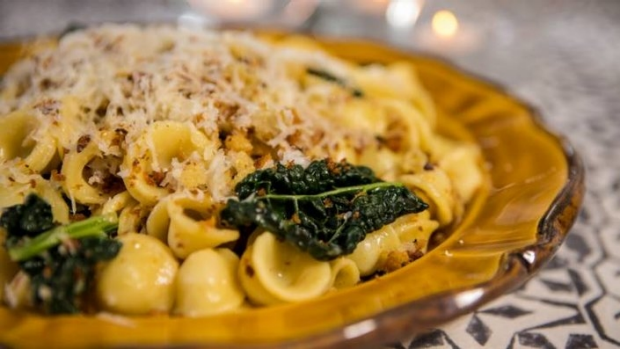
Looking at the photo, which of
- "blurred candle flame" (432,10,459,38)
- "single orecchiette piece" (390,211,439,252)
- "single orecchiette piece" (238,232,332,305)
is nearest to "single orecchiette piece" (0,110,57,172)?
"single orecchiette piece" (238,232,332,305)

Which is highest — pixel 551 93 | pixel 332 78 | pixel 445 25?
pixel 332 78

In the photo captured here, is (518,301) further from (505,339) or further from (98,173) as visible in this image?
(98,173)

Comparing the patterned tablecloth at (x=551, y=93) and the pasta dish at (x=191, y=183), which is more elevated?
the pasta dish at (x=191, y=183)

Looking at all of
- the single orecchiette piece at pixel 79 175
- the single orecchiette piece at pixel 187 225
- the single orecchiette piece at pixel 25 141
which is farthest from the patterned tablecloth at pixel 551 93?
the single orecchiette piece at pixel 25 141

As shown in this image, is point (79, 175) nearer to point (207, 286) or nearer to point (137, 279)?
point (137, 279)

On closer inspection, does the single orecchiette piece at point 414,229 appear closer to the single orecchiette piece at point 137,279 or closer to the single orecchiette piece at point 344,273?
the single orecchiette piece at point 344,273

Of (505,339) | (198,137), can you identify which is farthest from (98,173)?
(505,339)

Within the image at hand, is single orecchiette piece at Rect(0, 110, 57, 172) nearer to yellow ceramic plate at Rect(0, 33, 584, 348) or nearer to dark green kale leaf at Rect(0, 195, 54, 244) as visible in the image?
dark green kale leaf at Rect(0, 195, 54, 244)

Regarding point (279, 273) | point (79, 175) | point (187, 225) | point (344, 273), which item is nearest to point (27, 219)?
point (79, 175)
